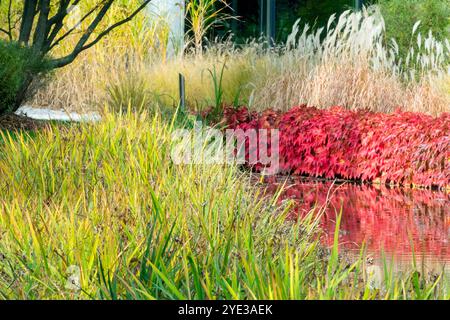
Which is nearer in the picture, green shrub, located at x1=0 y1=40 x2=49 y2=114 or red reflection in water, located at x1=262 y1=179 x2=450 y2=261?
red reflection in water, located at x1=262 y1=179 x2=450 y2=261

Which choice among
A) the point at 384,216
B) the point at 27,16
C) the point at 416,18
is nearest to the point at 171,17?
the point at 416,18

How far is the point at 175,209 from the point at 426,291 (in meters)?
2.31

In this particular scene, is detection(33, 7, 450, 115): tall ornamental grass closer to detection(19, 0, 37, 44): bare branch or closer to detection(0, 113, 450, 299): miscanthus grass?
detection(19, 0, 37, 44): bare branch

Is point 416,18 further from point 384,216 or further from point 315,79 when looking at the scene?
point 384,216

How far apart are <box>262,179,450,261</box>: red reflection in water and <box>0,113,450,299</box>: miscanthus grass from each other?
0.99m

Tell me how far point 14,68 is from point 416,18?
10.7 m

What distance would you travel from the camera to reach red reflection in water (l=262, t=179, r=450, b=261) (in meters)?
7.77

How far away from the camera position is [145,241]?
5.14m

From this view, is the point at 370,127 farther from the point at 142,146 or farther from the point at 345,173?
the point at 142,146

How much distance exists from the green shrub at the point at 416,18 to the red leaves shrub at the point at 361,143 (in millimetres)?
7881

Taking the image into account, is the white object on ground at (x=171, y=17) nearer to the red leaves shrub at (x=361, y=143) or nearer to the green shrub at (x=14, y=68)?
the green shrub at (x=14, y=68)

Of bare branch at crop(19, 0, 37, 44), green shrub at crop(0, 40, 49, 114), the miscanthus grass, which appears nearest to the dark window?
bare branch at crop(19, 0, 37, 44)

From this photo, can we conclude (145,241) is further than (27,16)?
No

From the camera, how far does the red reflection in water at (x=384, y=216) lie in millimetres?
7770
